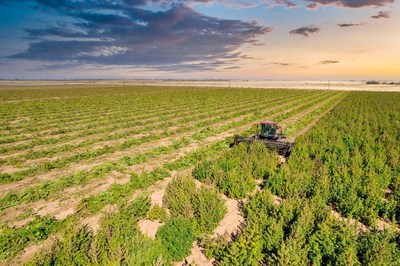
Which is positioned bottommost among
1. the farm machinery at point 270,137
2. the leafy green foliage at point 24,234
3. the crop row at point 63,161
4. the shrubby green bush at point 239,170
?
the crop row at point 63,161

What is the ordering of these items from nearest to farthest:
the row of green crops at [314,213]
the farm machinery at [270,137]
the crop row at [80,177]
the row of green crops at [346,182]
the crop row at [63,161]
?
the row of green crops at [314,213] → the row of green crops at [346,182] → the crop row at [80,177] → the crop row at [63,161] → the farm machinery at [270,137]

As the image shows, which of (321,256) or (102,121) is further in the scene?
(102,121)

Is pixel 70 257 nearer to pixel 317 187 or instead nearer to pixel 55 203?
pixel 55 203

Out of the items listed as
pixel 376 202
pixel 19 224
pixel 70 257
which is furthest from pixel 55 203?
pixel 376 202

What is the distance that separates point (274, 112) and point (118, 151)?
2711cm

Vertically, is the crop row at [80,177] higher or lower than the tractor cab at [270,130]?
lower

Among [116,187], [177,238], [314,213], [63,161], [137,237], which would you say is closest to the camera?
[137,237]

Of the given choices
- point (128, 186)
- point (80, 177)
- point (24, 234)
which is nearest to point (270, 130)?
point (128, 186)

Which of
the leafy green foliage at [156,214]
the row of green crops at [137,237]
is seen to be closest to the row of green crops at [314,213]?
the row of green crops at [137,237]

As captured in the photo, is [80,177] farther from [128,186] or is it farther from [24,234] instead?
[24,234]

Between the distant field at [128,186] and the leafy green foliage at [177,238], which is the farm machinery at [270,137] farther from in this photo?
the leafy green foliage at [177,238]

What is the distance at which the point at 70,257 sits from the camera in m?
5.84

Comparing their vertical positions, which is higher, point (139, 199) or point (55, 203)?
point (139, 199)

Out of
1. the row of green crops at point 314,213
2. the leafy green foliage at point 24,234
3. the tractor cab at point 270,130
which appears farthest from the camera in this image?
the tractor cab at point 270,130
